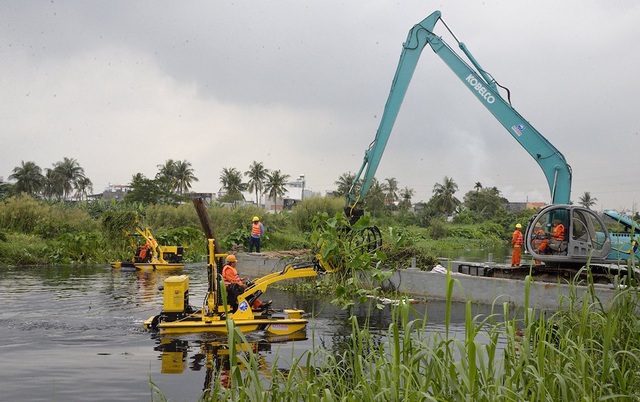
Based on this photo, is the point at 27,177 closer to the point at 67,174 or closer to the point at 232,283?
the point at 67,174

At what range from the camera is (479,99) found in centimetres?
1912

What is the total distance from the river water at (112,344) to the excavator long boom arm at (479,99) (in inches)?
166

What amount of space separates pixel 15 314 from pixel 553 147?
1377 cm

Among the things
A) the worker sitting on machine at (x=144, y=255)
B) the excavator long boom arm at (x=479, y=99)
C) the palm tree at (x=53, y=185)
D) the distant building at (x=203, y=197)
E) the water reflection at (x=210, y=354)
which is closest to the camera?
the water reflection at (x=210, y=354)

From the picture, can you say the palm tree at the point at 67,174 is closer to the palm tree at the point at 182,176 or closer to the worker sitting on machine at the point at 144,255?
the palm tree at the point at 182,176

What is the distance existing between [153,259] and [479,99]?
46.2 ft

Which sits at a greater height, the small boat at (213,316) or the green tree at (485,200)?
the green tree at (485,200)

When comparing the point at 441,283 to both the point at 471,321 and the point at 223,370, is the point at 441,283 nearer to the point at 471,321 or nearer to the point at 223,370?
the point at 223,370

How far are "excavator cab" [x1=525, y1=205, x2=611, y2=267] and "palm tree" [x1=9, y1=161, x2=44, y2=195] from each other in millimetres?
80907

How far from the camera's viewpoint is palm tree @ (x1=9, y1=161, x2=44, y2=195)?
87312 mm

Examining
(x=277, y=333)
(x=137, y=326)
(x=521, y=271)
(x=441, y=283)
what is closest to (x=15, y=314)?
(x=137, y=326)

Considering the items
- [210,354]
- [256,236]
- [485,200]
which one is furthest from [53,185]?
[210,354]

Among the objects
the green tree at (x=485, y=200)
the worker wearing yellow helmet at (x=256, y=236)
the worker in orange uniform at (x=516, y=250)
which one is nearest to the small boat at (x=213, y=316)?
the worker in orange uniform at (x=516, y=250)

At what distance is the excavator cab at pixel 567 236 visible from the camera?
53.4 ft
